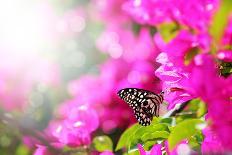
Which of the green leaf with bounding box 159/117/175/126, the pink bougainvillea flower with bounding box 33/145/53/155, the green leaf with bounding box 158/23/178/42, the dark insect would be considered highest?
the green leaf with bounding box 158/23/178/42

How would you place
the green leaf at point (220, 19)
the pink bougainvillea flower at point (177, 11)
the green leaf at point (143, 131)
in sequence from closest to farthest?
1. the green leaf at point (220, 19)
2. the green leaf at point (143, 131)
3. the pink bougainvillea flower at point (177, 11)

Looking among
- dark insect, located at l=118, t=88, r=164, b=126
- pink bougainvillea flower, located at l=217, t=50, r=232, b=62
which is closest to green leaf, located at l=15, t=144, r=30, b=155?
dark insect, located at l=118, t=88, r=164, b=126

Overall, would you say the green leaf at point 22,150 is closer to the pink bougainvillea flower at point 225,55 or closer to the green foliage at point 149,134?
the green foliage at point 149,134

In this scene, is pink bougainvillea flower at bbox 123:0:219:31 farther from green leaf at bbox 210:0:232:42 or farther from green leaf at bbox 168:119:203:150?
green leaf at bbox 210:0:232:42

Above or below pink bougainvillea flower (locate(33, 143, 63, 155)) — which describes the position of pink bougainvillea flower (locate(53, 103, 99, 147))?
above

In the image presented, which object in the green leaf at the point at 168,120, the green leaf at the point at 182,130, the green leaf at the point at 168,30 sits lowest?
the green leaf at the point at 182,130

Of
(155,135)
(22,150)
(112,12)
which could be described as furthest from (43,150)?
(112,12)

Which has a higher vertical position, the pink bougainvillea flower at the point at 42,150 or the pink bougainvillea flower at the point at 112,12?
the pink bougainvillea flower at the point at 112,12

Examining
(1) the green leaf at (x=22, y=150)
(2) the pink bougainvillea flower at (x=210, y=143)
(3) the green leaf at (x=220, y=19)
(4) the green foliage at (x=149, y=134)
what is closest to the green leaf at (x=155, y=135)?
(4) the green foliage at (x=149, y=134)

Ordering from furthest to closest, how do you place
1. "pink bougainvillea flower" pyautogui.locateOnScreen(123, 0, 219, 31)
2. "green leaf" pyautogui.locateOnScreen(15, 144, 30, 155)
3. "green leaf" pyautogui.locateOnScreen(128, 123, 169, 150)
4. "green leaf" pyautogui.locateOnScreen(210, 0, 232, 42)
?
"green leaf" pyautogui.locateOnScreen(15, 144, 30, 155)
"pink bougainvillea flower" pyautogui.locateOnScreen(123, 0, 219, 31)
"green leaf" pyautogui.locateOnScreen(128, 123, 169, 150)
"green leaf" pyautogui.locateOnScreen(210, 0, 232, 42)
